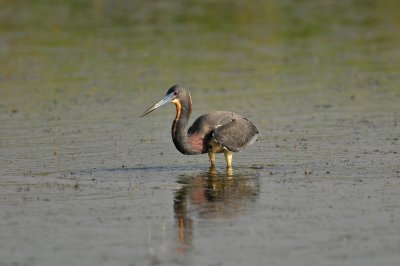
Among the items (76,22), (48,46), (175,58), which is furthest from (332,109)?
(76,22)

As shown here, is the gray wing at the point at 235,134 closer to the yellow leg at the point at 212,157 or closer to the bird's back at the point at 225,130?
the bird's back at the point at 225,130

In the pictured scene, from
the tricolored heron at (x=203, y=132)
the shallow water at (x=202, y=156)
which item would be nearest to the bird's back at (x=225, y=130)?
the tricolored heron at (x=203, y=132)

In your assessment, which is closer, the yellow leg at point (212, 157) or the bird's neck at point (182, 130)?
the bird's neck at point (182, 130)

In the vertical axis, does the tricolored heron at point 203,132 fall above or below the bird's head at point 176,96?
below

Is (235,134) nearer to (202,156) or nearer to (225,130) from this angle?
(225,130)

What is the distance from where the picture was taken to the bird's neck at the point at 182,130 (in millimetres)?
14609

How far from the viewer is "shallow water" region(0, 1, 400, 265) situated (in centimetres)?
1067

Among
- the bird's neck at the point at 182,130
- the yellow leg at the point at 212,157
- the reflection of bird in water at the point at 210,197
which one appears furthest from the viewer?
the yellow leg at the point at 212,157

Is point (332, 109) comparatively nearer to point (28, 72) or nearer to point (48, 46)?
point (28, 72)

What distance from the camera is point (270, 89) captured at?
22.0 m

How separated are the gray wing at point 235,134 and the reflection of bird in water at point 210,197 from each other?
453mm

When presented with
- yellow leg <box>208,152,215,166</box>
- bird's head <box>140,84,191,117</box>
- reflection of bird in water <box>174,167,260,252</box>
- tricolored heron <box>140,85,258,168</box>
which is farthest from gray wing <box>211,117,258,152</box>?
bird's head <box>140,84,191,117</box>

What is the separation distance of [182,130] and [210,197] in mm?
1960

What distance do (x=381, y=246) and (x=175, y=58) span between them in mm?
16521
